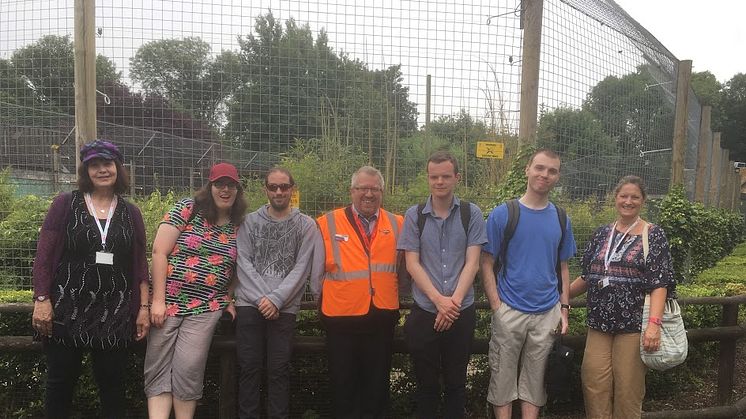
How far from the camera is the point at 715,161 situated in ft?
55.6

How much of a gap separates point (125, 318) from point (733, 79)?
218 ft

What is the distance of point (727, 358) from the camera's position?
4.06 metres

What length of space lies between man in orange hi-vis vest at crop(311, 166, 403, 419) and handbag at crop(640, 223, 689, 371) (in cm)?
145

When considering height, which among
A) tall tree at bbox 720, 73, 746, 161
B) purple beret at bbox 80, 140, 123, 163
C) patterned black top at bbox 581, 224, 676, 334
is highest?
tall tree at bbox 720, 73, 746, 161

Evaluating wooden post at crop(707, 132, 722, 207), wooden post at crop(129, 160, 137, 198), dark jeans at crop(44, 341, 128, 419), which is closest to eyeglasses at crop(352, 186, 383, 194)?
dark jeans at crop(44, 341, 128, 419)

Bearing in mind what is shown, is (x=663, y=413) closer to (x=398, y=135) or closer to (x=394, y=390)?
(x=394, y=390)

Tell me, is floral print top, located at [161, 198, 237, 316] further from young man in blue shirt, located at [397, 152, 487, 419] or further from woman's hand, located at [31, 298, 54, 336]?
young man in blue shirt, located at [397, 152, 487, 419]

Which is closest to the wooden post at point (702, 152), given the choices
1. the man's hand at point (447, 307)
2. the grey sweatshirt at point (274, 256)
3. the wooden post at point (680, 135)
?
the wooden post at point (680, 135)

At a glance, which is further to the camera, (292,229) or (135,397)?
(135,397)

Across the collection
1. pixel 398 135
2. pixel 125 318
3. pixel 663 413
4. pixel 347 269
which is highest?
pixel 398 135

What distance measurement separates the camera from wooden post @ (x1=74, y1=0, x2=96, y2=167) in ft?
13.7

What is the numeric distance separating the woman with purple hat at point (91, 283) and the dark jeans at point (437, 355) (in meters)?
1.58

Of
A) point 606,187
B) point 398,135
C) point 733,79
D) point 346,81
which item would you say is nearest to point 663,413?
point 606,187

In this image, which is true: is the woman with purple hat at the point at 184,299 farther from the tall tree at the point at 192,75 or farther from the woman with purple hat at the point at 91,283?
the tall tree at the point at 192,75
